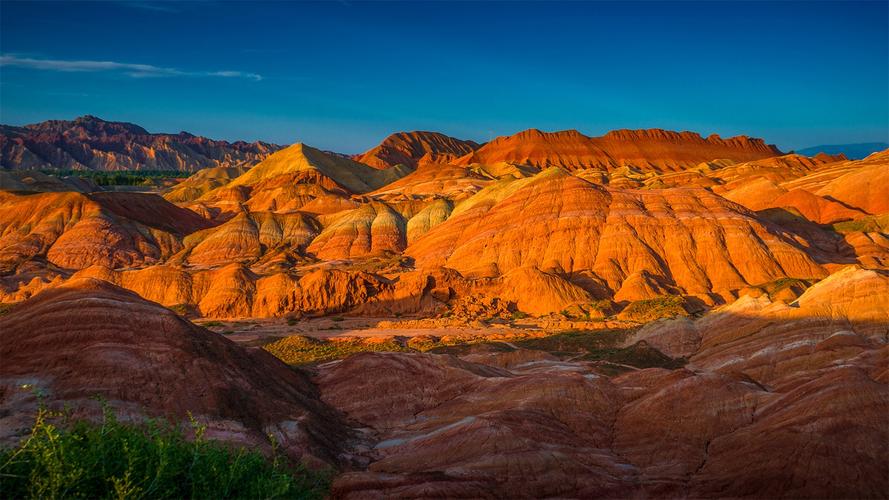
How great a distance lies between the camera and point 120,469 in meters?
10.4

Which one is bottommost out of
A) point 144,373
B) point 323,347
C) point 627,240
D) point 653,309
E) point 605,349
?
point 323,347

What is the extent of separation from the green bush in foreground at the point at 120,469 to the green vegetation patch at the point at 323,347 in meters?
26.1

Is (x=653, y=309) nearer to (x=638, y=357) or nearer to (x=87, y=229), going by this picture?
(x=638, y=357)

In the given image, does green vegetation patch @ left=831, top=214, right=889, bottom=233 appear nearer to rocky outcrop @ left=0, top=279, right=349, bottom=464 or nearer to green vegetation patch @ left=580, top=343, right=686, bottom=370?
green vegetation patch @ left=580, top=343, right=686, bottom=370

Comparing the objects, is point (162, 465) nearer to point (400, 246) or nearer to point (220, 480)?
point (220, 480)

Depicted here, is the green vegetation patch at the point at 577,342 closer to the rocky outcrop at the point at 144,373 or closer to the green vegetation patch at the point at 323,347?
the green vegetation patch at the point at 323,347

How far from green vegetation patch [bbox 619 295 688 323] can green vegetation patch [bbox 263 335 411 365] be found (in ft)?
60.1

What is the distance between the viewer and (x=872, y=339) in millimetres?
29938

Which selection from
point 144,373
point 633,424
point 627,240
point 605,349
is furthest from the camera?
point 627,240

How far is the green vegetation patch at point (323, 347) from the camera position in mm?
38906

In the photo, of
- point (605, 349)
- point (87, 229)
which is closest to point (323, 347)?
point (605, 349)

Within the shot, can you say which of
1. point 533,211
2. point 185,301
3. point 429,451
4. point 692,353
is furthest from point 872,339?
point 185,301

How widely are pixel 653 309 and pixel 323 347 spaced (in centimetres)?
2454

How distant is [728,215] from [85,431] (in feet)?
212
